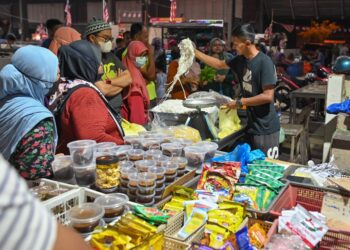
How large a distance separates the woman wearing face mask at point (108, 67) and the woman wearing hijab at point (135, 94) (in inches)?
10.2

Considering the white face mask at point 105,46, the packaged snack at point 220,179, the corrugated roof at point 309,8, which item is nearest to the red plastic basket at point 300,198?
the packaged snack at point 220,179

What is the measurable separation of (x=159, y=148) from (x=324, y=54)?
14801 millimetres

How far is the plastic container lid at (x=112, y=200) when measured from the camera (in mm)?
1654

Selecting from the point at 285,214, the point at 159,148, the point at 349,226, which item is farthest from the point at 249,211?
the point at 159,148

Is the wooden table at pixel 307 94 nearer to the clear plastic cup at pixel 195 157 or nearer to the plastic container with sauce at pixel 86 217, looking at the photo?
the clear plastic cup at pixel 195 157

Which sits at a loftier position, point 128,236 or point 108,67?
point 108,67

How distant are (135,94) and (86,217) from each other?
91.8 inches

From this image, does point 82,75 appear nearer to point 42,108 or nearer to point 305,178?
point 42,108

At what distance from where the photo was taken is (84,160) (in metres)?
2.02

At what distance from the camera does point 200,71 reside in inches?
212

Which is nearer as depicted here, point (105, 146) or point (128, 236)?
point (128, 236)

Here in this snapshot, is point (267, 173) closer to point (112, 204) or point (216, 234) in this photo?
point (216, 234)

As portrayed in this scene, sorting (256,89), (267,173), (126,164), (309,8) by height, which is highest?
(309,8)

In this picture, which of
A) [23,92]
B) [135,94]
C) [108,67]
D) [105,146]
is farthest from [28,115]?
[135,94]
